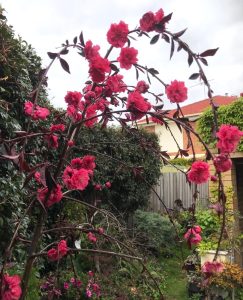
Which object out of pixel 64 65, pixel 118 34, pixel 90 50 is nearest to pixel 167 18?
pixel 118 34

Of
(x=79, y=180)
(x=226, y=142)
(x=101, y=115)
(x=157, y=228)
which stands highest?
(x=101, y=115)

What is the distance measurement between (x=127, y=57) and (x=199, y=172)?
501 millimetres

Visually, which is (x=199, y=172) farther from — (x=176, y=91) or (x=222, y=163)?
(x=176, y=91)

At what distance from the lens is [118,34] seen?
1328 millimetres

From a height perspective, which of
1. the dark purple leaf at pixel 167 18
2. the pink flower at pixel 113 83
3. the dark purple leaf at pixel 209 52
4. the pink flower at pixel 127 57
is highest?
the dark purple leaf at pixel 167 18

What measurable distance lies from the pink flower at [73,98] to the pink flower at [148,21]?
1.19ft

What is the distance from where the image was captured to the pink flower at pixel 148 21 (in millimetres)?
1321

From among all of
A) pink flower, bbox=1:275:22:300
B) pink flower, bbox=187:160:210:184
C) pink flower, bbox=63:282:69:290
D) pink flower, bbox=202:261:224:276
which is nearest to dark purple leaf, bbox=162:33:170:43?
pink flower, bbox=187:160:210:184

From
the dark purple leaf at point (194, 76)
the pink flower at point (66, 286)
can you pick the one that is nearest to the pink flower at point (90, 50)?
the dark purple leaf at point (194, 76)

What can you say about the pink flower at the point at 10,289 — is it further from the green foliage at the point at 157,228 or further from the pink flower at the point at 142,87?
the green foliage at the point at 157,228

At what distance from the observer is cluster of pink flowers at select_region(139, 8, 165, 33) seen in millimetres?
1311

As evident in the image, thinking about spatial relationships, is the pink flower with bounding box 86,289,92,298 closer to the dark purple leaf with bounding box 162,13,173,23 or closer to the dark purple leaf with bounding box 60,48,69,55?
the dark purple leaf with bounding box 60,48,69,55

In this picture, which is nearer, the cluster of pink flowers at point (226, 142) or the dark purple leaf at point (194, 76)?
the cluster of pink flowers at point (226, 142)

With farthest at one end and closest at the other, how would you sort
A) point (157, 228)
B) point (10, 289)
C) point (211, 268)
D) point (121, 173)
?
point (157, 228) → point (121, 173) → point (211, 268) → point (10, 289)
